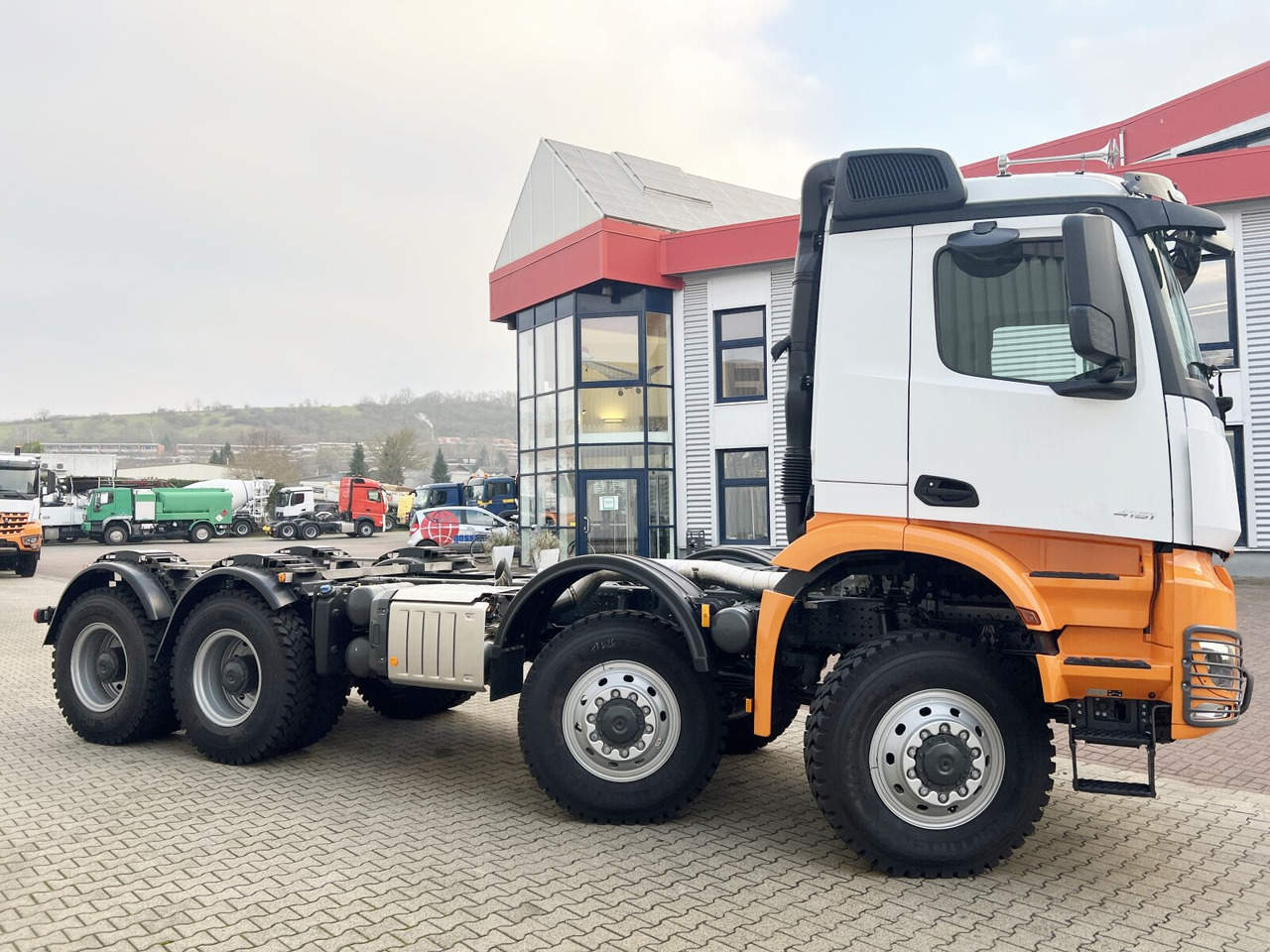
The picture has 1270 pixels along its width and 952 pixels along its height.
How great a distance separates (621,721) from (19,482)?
77.1 feet

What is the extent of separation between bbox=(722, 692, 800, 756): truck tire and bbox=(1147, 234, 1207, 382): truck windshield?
93.8 inches

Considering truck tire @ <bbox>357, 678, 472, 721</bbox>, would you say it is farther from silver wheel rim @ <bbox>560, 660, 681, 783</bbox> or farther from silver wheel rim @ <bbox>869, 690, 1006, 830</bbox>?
silver wheel rim @ <bbox>869, 690, 1006, 830</bbox>

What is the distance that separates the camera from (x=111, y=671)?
6910 mm

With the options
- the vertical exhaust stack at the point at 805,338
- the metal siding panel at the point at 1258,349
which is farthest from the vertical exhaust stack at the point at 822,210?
the metal siding panel at the point at 1258,349

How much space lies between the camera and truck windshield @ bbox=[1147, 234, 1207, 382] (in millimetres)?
4129

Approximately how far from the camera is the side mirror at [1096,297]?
383 centimetres

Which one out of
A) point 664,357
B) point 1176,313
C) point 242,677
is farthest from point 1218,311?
point 242,677

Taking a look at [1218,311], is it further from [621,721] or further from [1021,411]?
[621,721]

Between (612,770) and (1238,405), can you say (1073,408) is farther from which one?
(1238,405)

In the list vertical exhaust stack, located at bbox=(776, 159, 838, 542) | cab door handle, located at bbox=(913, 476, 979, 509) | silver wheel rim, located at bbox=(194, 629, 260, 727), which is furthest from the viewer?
silver wheel rim, located at bbox=(194, 629, 260, 727)

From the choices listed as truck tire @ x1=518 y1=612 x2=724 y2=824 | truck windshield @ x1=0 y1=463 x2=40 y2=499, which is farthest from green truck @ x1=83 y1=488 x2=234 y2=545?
truck tire @ x1=518 y1=612 x2=724 y2=824

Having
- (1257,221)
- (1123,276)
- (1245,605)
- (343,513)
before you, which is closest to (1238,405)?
(1257,221)

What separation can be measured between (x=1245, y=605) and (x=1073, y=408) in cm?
1216

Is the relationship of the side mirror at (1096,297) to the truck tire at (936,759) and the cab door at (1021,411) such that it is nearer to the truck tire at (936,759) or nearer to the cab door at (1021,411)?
the cab door at (1021,411)
